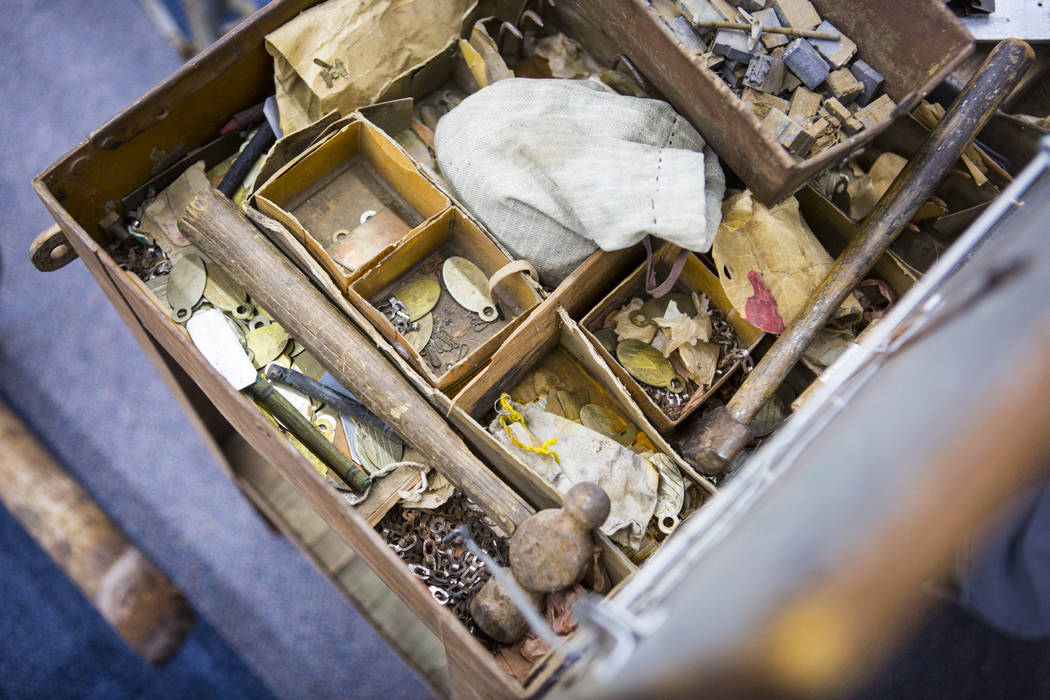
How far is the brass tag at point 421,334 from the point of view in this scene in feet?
6.16

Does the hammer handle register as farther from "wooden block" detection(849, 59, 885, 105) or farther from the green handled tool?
the green handled tool

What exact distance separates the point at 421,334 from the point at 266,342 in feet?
1.31

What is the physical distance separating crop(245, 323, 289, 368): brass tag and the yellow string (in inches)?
23.0

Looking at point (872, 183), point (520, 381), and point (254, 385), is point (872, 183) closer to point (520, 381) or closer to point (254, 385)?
point (520, 381)

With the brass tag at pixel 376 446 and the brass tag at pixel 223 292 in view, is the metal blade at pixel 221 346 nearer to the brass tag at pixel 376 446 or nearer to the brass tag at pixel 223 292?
the brass tag at pixel 223 292

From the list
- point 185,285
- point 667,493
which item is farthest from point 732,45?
point 185,285

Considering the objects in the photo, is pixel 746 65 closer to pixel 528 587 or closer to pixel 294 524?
pixel 528 587

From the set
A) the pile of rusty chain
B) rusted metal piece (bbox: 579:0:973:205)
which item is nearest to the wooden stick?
the pile of rusty chain

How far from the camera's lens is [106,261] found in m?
1.68

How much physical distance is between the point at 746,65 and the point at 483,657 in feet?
4.89

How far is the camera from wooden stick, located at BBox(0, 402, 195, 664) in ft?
5.25

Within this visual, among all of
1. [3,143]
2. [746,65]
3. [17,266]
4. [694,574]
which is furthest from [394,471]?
[3,143]

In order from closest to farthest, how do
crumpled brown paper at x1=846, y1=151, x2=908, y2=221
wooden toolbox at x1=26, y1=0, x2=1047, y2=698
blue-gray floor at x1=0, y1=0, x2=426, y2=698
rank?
wooden toolbox at x1=26, y1=0, x2=1047, y2=698 < crumpled brown paper at x1=846, y1=151, x2=908, y2=221 < blue-gray floor at x1=0, y1=0, x2=426, y2=698

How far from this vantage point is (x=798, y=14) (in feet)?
6.10
